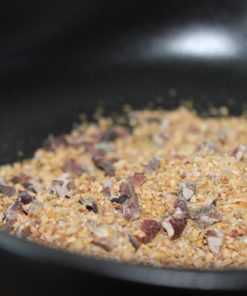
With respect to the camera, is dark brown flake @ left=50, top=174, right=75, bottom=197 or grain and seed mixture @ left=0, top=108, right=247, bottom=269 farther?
dark brown flake @ left=50, top=174, right=75, bottom=197

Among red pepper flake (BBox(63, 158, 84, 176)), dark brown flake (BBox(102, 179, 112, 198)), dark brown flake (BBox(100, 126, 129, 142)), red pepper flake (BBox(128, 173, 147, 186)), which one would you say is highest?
dark brown flake (BBox(100, 126, 129, 142))

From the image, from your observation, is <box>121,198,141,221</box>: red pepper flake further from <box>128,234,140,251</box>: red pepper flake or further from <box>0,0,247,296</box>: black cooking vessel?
<box>0,0,247,296</box>: black cooking vessel

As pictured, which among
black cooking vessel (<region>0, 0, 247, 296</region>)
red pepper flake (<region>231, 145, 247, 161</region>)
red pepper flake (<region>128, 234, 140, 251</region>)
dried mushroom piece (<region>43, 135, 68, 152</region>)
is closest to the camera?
red pepper flake (<region>128, 234, 140, 251</region>)

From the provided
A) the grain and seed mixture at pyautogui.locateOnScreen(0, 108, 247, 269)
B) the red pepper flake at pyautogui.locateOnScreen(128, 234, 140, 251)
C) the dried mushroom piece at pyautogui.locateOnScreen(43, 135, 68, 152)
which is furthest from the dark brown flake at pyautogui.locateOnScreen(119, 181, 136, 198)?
the dried mushroom piece at pyautogui.locateOnScreen(43, 135, 68, 152)

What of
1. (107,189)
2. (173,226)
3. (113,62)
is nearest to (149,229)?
(173,226)

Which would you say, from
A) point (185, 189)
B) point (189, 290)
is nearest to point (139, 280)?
point (189, 290)

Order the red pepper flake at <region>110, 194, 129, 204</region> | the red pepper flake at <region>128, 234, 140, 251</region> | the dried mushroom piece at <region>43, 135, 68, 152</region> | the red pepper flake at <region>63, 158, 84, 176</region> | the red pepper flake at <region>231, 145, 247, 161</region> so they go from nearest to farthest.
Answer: the red pepper flake at <region>128, 234, 140, 251</region> → the red pepper flake at <region>110, 194, 129, 204</region> → the red pepper flake at <region>231, 145, 247, 161</region> → the red pepper flake at <region>63, 158, 84, 176</region> → the dried mushroom piece at <region>43, 135, 68, 152</region>

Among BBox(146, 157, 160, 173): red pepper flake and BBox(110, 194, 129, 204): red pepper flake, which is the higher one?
BBox(146, 157, 160, 173): red pepper flake

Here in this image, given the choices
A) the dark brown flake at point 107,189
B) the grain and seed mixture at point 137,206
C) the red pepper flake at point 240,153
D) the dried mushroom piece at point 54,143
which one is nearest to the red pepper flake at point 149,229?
the grain and seed mixture at point 137,206
